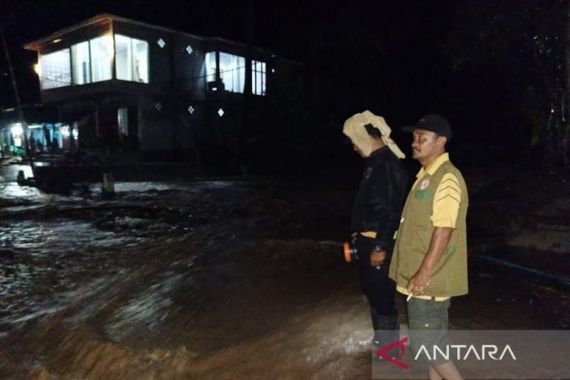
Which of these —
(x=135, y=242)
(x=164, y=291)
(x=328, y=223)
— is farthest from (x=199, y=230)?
(x=164, y=291)

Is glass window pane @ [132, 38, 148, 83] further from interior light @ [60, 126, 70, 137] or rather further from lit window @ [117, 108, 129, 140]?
interior light @ [60, 126, 70, 137]

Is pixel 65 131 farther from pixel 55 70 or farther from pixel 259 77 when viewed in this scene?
pixel 259 77

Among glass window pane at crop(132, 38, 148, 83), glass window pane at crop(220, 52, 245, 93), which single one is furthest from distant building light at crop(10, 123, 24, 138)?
glass window pane at crop(220, 52, 245, 93)

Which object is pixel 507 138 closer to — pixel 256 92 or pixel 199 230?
pixel 256 92

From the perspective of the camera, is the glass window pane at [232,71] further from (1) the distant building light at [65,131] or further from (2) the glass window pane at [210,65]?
(1) the distant building light at [65,131]

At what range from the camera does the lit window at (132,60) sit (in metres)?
26.1

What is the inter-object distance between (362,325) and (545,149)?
13.9 metres

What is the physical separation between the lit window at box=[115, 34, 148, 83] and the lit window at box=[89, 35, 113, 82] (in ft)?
1.90

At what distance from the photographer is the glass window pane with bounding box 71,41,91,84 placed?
27.7 m

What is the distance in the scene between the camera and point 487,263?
22.7 ft

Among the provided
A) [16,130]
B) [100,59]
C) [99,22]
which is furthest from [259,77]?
[16,130]

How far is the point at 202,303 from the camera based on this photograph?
5.93 m

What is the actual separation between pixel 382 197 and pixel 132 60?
25.4m

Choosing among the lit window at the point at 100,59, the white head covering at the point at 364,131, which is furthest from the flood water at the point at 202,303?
the lit window at the point at 100,59
